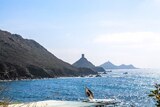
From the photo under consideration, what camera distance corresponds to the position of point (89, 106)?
140 feet

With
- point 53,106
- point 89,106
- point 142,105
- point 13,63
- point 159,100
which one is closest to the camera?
point 159,100

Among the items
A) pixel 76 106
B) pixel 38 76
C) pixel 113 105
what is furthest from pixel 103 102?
pixel 38 76

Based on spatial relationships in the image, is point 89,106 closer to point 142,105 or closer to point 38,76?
point 142,105

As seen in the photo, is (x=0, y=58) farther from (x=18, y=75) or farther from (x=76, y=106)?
(x=76, y=106)

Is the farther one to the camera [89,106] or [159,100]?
[89,106]

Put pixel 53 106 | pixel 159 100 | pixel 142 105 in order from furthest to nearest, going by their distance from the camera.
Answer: pixel 142 105
pixel 53 106
pixel 159 100

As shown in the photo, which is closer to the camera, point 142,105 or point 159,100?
point 159,100

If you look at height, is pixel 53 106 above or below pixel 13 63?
below

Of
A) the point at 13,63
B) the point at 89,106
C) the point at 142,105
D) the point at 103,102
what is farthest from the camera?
the point at 13,63

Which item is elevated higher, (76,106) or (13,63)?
(13,63)

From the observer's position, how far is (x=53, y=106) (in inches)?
1438

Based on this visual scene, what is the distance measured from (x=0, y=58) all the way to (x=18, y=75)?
74.7ft

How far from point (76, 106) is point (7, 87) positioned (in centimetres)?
3388

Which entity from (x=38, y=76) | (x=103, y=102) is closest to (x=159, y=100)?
(x=103, y=102)
